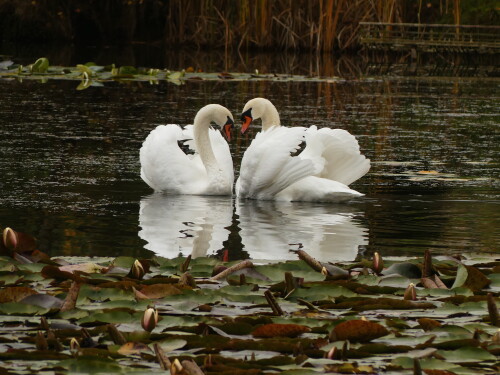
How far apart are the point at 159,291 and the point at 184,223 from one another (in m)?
3.35

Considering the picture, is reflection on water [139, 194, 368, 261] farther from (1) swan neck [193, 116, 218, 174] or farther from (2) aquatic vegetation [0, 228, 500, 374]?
(2) aquatic vegetation [0, 228, 500, 374]

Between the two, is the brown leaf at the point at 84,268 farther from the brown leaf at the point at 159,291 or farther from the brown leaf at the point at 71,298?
the brown leaf at the point at 71,298

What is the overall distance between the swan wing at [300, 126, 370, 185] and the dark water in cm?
29

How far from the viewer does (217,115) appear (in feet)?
37.4

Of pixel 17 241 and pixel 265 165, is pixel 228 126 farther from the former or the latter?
pixel 17 241

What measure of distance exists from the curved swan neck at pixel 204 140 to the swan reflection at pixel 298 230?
504 millimetres

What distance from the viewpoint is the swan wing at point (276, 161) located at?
1016cm

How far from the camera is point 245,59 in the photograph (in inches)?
1281

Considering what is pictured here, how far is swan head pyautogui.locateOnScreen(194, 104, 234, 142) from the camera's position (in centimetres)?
1124

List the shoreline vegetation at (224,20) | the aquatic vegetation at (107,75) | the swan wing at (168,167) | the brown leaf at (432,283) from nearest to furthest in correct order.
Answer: the brown leaf at (432,283) < the swan wing at (168,167) < the aquatic vegetation at (107,75) < the shoreline vegetation at (224,20)

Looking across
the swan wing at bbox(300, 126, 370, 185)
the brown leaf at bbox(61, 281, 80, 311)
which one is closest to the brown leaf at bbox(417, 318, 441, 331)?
the brown leaf at bbox(61, 281, 80, 311)

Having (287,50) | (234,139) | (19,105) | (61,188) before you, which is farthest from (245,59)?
(61,188)

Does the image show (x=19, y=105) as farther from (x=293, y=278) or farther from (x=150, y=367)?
(x=150, y=367)

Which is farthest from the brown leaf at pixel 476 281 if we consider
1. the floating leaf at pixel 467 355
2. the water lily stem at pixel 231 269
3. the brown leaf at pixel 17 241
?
the brown leaf at pixel 17 241
